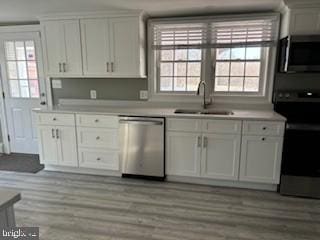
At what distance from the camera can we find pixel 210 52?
11.3 ft

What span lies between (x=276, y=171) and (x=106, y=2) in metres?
2.81

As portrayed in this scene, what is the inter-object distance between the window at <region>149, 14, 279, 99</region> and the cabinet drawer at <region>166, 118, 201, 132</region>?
72 centimetres

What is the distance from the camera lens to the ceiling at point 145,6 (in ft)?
9.23

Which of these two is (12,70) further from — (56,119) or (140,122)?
(140,122)

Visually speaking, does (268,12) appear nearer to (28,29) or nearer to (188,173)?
(188,173)

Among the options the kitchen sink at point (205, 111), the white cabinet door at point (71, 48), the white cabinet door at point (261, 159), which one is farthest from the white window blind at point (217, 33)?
the white cabinet door at point (261, 159)

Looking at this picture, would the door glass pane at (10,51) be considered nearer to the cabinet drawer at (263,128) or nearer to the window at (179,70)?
the window at (179,70)

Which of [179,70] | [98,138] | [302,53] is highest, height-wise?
[302,53]

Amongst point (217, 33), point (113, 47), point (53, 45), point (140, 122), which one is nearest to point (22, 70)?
point (53, 45)

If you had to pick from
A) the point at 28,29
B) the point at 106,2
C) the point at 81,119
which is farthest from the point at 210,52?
the point at 28,29

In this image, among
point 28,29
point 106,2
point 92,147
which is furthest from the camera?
point 28,29

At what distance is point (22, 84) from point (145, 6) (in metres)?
2.54

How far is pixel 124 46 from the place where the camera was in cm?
333

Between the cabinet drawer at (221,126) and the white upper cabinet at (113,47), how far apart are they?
1.16 meters
